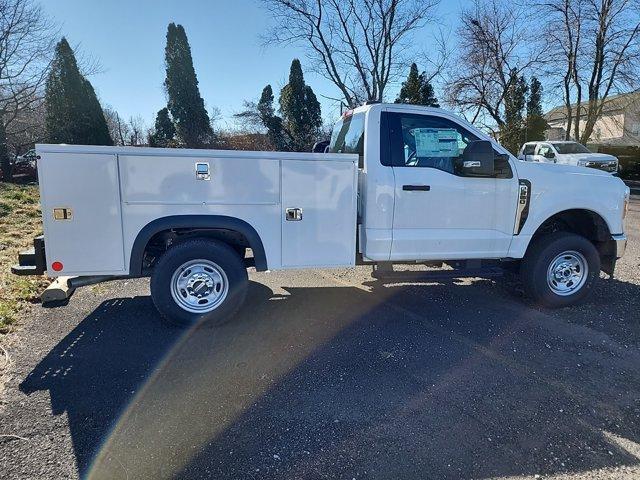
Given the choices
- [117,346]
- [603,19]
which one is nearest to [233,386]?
[117,346]

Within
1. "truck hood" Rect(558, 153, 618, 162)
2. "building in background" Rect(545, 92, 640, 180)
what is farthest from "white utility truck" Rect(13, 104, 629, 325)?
"building in background" Rect(545, 92, 640, 180)

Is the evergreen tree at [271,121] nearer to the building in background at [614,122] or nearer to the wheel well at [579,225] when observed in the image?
the building in background at [614,122]

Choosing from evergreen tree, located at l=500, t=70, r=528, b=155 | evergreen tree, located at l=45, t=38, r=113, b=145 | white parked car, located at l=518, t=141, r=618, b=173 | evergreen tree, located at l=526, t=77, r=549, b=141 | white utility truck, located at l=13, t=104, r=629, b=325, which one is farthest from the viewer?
evergreen tree, located at l=526, t=77, r=549, b=141

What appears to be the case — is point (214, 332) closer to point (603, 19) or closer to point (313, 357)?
point (313, 357)

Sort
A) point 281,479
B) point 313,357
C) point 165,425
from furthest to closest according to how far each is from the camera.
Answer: point 313,357, point 165,425, point 281,479

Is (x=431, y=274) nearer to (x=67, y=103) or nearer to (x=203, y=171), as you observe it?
(x=203, y=171)

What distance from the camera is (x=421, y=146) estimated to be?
4.59 m

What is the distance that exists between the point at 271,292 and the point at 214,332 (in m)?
1.43

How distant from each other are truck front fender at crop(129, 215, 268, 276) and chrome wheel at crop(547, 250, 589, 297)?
348cm

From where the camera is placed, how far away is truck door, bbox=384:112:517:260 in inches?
177

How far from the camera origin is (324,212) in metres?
4.34

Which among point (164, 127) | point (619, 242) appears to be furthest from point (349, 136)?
point (164, 127)

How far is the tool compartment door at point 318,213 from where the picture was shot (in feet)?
13.8

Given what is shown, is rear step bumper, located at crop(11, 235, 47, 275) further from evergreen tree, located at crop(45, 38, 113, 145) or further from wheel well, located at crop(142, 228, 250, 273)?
evergreen tree, located at crop(45, 38, 113, 145)
